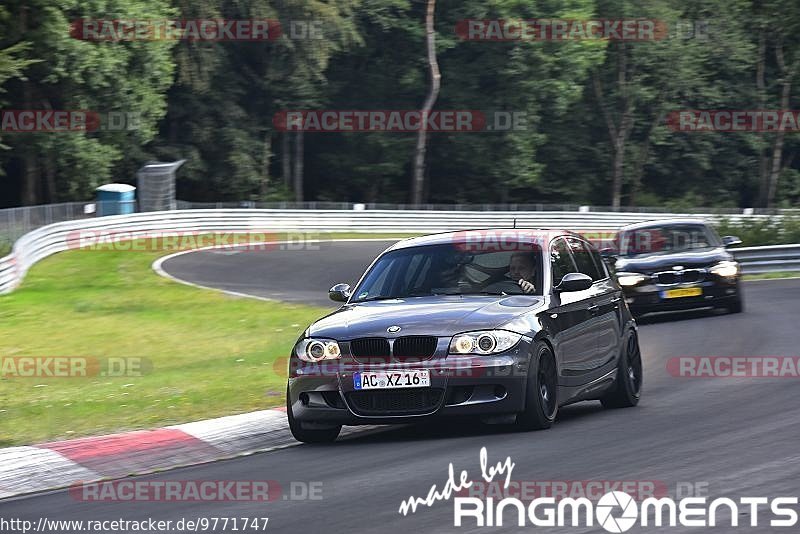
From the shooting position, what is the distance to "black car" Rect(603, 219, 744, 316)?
20.3 metres

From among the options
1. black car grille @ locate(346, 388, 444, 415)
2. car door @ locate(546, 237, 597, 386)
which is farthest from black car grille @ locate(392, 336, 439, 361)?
car door @ locate(546, 237, 597, 386)

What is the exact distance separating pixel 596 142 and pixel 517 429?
209ft

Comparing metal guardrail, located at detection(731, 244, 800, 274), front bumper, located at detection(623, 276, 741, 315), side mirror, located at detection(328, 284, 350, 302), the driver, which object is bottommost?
metal guardrail, located at detection(731, 244, 800, 274)

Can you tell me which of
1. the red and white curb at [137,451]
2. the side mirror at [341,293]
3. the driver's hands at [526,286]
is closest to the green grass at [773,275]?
the side mirror at [341,293]

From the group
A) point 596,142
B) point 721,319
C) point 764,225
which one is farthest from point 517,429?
point 596,142

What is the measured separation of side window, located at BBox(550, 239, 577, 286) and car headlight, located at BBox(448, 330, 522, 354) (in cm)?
129

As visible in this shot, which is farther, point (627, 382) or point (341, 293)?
point (627, 382)

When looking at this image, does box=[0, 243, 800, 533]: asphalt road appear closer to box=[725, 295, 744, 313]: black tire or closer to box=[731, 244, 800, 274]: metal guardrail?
box=[725, 295, 744, 313]: black tire

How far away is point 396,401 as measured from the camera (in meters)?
9.76

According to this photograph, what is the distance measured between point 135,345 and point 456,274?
10175mm

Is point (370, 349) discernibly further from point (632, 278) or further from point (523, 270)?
point (632, 278)

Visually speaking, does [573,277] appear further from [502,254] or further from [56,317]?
[56,317]

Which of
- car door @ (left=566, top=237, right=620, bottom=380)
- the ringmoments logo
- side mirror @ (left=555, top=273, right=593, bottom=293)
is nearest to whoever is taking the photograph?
the ringmoments logo

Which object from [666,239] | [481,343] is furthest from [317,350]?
[666,239]
